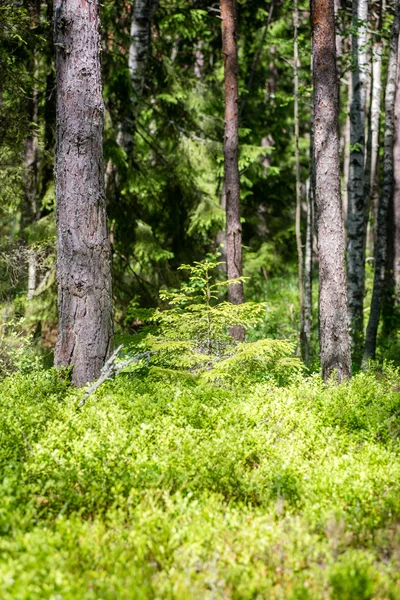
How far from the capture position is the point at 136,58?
36.9 feet

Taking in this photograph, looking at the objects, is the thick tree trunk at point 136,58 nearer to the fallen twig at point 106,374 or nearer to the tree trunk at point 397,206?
the tree trunk at point 397,206

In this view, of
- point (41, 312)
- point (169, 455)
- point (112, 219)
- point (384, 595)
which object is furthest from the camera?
point (112, 219)

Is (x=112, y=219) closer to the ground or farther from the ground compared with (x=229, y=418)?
farther from the ground

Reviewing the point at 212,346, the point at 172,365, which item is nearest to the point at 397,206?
the point at 212,346

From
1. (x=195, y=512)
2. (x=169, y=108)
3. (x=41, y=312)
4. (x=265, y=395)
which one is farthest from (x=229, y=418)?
(x=169, y=108)

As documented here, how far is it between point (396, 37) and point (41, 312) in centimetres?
862

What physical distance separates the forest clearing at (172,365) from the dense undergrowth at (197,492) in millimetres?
→ 21

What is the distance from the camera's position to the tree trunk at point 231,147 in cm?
1077

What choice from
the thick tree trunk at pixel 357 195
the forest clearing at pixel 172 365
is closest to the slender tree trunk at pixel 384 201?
the forest clearing at pixel 172 365

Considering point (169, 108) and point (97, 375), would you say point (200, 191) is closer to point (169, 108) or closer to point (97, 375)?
point (169, 108)

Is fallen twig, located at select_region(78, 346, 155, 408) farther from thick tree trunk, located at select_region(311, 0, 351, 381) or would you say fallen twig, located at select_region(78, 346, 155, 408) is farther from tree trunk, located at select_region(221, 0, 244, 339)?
tree trunk, located at select_region(221, 0, 244, 339)

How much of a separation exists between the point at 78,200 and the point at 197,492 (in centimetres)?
390

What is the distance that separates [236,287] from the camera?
35.0 ft

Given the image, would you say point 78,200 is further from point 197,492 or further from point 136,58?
point 136,58
